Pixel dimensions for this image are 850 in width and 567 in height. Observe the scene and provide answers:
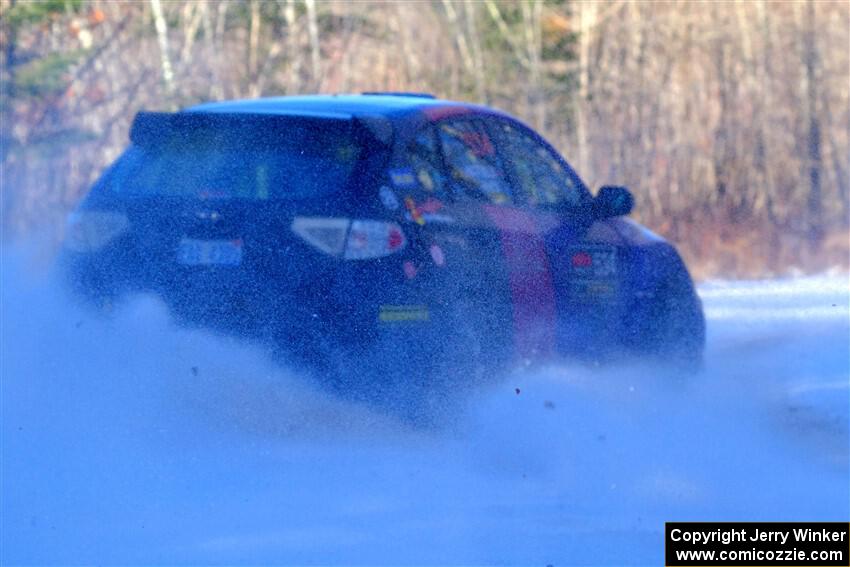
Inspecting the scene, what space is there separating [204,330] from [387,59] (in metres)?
11.1

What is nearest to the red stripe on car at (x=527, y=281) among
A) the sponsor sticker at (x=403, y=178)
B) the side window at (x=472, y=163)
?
the side window at (x=472, y=163)

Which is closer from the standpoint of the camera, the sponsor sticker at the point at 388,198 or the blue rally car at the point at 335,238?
the blue rally car at the point at 335,238

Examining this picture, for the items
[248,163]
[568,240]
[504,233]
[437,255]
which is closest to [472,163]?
[504,233]

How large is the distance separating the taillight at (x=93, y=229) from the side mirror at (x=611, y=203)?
8.69 ft

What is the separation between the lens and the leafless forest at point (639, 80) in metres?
15.2

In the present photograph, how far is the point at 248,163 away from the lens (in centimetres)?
578

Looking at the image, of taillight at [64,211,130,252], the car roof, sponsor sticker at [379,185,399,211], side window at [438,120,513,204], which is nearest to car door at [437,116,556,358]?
side window at [438,120,513,204]

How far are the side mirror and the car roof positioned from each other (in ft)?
2.98

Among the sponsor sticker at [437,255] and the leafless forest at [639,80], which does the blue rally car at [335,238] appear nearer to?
the sponsor sticker at [437,255]

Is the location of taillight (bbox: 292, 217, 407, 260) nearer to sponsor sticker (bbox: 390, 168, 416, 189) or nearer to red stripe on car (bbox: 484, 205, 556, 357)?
sponsor sticker (bbox: 390, 168, 416, 189)

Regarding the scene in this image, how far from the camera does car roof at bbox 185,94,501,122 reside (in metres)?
6.03

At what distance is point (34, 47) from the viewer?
13.0 m

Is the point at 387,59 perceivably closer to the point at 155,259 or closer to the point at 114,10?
the point at 114,10

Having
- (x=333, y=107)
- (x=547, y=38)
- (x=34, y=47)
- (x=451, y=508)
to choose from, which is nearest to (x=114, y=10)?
(x=34, y=47)
